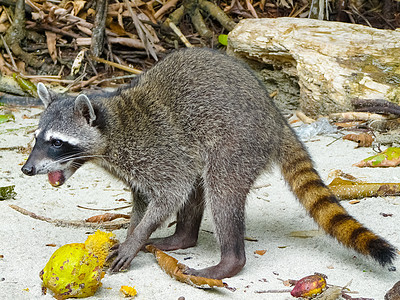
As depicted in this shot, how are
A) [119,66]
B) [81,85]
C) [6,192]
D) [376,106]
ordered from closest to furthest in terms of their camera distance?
[6,192], [376,106], [81,85], [119,66]

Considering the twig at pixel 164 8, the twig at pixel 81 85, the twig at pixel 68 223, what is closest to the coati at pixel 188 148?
the twig at pixel 68 223

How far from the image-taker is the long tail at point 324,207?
11.5 ft

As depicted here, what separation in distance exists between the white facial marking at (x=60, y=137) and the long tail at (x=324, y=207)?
61.1 inches

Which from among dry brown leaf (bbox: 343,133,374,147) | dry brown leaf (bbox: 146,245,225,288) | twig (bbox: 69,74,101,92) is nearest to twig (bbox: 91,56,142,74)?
twig (bbox: 69,74,101,92)

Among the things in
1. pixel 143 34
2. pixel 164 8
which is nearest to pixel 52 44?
pixel 143 34

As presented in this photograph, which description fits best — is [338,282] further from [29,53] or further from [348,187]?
[29,53]

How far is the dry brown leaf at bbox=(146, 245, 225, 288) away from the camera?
11.5ft

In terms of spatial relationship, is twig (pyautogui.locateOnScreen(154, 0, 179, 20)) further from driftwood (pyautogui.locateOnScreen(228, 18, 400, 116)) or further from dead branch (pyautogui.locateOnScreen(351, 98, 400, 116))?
dead branch (pyautogui.locateOnScreen(351, 98, 400, 116))

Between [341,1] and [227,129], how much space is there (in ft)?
20.1

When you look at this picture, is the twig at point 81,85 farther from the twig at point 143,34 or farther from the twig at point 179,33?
the twig at point 179,33

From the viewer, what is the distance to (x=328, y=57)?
6.70 m

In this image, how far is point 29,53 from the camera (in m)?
8.95

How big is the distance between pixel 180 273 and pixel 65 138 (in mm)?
1263

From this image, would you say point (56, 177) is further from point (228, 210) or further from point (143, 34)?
point (143, 34)
